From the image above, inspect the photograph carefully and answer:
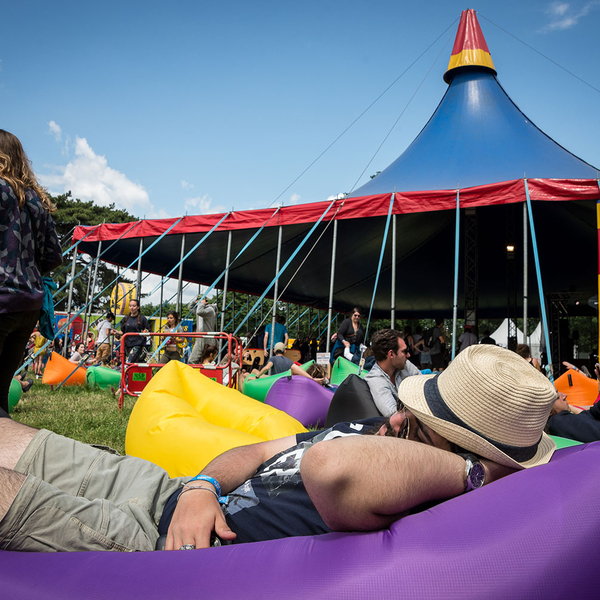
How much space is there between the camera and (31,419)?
3945 mm

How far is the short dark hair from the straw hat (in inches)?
87.4

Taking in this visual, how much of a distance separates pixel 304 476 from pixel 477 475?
0.40 m

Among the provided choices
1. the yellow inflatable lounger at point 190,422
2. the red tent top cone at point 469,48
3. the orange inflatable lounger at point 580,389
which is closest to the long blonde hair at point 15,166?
the yellow inflatable lounger at point 190,422

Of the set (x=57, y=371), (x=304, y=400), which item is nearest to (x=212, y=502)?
(x=304, y=400)

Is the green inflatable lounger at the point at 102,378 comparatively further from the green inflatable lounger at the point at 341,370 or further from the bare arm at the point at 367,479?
the bare arm at the point at 367,479

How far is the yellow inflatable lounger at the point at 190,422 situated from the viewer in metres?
2.02

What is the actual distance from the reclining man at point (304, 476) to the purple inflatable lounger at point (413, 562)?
0.23ft

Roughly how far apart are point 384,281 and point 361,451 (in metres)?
12.9

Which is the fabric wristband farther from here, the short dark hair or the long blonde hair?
the short dark hair

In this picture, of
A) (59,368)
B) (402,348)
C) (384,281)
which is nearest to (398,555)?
(402,348)

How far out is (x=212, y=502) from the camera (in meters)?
1.21

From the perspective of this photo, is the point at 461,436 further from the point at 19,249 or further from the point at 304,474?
the point at 19,249

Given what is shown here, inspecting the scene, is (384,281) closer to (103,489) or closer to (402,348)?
(402,348)

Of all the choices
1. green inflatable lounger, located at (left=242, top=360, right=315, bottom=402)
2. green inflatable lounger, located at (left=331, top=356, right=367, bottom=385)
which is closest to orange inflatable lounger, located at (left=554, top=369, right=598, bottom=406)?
green inflatable lounger, located at (left=331, top=356, right=367, bottom=385)
